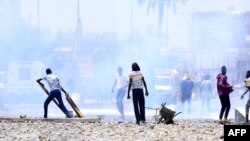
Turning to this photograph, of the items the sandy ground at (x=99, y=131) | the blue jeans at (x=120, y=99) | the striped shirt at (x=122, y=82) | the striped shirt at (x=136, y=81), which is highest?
the striped shirt at (x=136, y=81)

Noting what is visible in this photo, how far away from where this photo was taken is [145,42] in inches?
1275

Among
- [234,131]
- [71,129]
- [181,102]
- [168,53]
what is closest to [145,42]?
[168,53]

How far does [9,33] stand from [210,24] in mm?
10927

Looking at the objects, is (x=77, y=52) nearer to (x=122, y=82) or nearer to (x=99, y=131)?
(x=122, y=82)

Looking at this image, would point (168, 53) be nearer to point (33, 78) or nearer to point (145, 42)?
point (145, 42)

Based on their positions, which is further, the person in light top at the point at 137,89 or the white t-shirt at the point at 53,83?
the white t-shirt at the point at 53,83

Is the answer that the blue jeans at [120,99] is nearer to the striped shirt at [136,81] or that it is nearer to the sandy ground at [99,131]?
the sandy ground at [99,131]

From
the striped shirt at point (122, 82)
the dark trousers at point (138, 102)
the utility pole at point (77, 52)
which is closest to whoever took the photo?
the dark trousers at point (138, 102)

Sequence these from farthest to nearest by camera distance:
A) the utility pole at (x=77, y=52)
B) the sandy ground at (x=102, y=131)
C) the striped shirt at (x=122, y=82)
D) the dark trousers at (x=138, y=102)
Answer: the utility pole at (x=77, y=52), the striped shirt at (x=122, y=82), the dark trousers at (x=138, y=102), the sandy ground at (x=102, y=131)

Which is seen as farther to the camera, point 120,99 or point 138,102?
point 120,99

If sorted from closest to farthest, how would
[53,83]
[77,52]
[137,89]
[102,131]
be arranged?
1. [102,131]
2. [137,89]
3. [53,83]
4. [77,52]

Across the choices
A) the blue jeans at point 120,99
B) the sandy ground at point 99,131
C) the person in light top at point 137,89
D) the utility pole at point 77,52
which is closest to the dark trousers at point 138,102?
the person in light top at point 137,89

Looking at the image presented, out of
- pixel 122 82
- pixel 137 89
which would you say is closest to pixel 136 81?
pixel 137 89

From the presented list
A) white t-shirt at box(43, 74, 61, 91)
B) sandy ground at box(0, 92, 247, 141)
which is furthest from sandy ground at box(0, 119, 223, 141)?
white t-shirt at box(43, 74, 61, 91)
